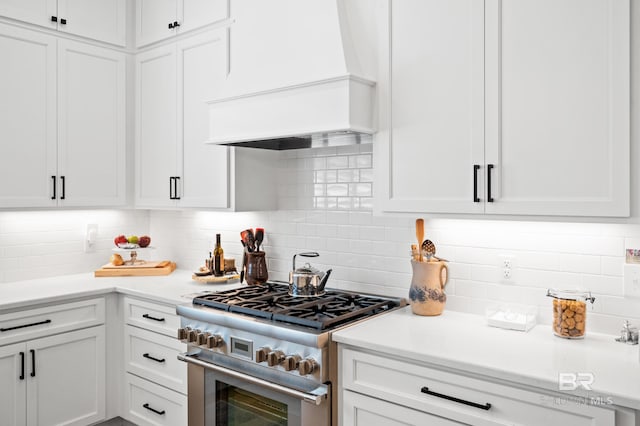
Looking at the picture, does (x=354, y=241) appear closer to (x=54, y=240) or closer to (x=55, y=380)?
(x=55, y=380)

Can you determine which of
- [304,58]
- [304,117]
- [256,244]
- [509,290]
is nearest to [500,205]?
[509,290]

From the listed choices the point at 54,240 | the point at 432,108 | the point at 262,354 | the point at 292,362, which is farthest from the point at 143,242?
the point at 432,108

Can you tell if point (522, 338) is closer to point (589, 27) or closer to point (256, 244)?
point (589, 27)

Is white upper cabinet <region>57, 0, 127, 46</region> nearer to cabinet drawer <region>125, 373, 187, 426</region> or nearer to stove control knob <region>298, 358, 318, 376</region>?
cabinet drawer <region>125, 373, 187, 426</region>

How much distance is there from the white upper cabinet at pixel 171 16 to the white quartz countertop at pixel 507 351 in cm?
197

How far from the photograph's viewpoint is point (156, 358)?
8.96ft

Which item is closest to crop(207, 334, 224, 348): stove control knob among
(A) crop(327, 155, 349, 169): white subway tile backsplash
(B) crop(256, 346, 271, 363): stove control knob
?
(B) crop(256, 346, 271, 363): stove control knob

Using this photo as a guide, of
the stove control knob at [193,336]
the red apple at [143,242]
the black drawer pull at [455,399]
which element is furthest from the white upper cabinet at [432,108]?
the red apple at [143,242]

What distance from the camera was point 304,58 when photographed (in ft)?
7.26

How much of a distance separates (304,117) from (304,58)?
27 centimetres

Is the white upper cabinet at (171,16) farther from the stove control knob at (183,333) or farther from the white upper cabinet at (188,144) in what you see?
the stove control knob at (183,333)

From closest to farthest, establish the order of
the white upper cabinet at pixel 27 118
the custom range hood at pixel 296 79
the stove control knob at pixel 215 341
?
1. the custom range hood at pixel 296 79
2. the stove control knob at pixel 215 341
3. the white upper cabinet at pixel 27 118

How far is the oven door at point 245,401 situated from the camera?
1928mm

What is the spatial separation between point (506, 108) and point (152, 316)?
210 centimetres
